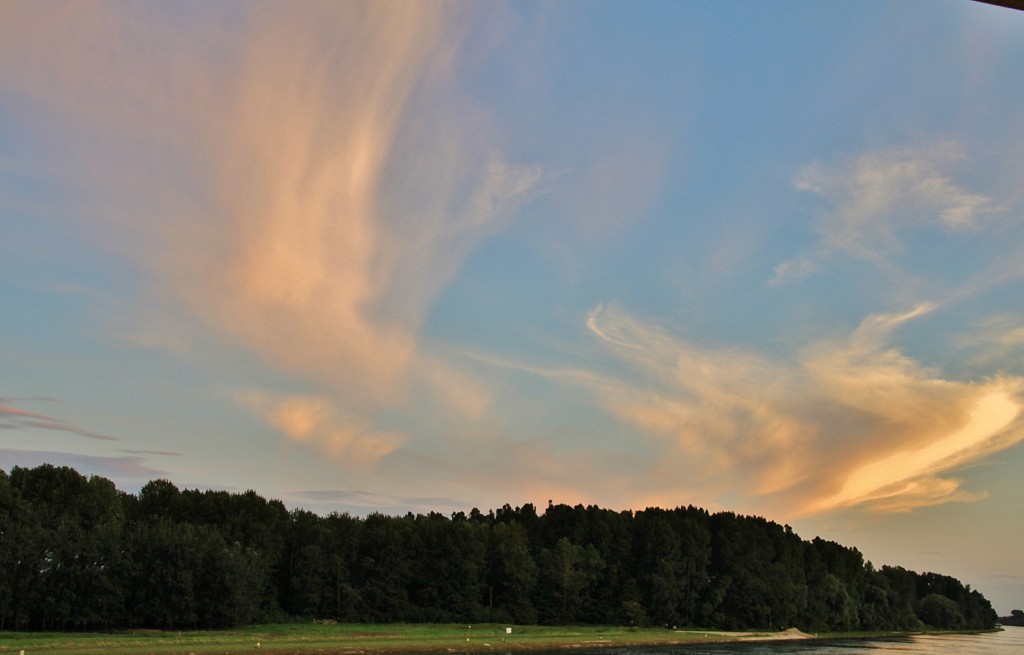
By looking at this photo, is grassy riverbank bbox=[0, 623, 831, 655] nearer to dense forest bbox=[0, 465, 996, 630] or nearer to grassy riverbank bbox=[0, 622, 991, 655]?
grassy riverbank bbox=[0, 622, 991, 655]

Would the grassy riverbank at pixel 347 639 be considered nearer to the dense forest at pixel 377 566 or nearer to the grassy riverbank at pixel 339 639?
the grassy riverbank at pixel 339 639

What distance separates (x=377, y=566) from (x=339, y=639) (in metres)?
32.7

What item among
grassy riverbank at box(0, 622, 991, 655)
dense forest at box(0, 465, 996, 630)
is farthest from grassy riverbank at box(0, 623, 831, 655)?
dense forest at box(0, 465, 996, 630)

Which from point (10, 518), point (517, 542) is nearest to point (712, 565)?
point (517, 542)

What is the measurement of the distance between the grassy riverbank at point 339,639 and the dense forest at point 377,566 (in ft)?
19.6

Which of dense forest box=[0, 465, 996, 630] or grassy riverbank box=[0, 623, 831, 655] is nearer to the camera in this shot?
grassy riverbank box=[0, 623, 831, 655]

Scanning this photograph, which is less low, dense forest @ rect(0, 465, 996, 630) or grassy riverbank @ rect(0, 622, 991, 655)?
dense forest @ rect(0, 465, 996, 630)

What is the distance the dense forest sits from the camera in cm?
9231

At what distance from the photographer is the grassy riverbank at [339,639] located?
7238cm

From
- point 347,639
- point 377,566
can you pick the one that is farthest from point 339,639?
point 377,566

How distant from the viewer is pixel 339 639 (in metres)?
93.6

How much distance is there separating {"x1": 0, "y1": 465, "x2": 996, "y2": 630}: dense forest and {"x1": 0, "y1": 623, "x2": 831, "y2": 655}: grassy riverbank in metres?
5.96

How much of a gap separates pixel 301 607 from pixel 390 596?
13.9 metres

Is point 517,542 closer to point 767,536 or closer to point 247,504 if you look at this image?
point 247,504
